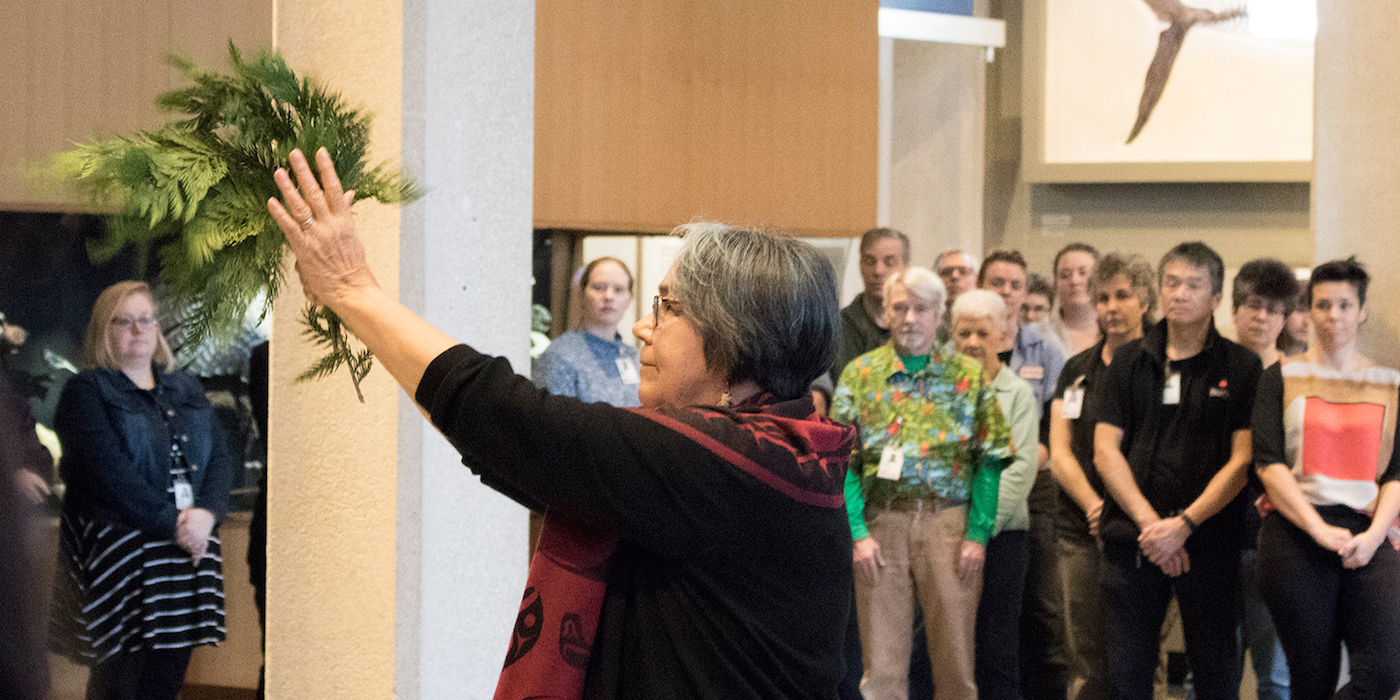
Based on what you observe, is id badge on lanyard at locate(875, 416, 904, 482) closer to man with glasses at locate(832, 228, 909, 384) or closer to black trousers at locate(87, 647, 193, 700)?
man with glasses at locate(832, 228, 909, 384)

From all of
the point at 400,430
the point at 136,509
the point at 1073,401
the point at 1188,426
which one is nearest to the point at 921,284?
the point at 1073,401

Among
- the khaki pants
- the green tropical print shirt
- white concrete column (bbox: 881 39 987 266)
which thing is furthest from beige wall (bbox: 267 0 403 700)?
white concrete column (bbox: 881 39 987 266)

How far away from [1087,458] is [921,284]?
844 mm

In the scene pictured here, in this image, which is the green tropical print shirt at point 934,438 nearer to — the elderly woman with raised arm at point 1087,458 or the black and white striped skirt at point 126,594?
the elderly woman with raised arm at point 1087,458

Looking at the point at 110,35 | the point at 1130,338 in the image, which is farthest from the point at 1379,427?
the point at 110,35

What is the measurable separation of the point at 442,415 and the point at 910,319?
9.24 feet

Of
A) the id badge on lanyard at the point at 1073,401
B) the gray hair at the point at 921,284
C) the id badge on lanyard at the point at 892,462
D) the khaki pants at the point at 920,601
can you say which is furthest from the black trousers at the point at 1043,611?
the gray hair at the point at 921,284

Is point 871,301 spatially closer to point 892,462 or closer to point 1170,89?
point 892,462

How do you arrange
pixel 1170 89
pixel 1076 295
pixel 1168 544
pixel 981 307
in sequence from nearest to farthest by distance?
pixel 1168 544, pixel 981 307, pixel 1076 295, pixel 1170 89

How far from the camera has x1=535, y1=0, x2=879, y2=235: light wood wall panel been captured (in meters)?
4.08

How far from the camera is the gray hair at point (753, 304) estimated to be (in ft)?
4.97

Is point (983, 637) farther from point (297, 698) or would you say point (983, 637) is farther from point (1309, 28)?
point (1309, 28)

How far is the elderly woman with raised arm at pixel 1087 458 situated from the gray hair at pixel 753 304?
2878mm

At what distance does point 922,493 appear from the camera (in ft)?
13.0
